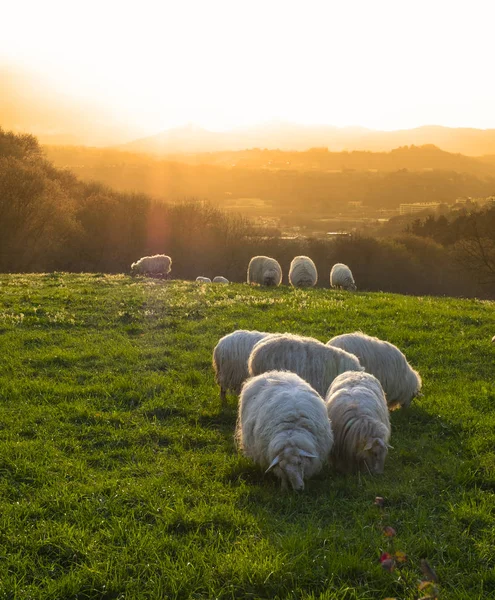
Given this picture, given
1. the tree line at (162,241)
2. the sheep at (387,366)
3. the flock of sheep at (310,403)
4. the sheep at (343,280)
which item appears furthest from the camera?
the tree line at (162,241)

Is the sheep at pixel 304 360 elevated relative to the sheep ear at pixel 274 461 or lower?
elevated

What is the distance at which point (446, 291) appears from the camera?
50.5 meters

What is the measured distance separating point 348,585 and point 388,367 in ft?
15.5

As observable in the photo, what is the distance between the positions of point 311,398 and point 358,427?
0.61m

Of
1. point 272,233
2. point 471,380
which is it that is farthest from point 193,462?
point 272,233

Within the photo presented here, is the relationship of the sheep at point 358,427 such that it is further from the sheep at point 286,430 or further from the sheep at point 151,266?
the sheep at point 151,266

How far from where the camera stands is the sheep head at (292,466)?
553 centimetres

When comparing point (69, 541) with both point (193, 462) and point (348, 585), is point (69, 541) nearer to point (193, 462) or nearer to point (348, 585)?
point (193, 462)

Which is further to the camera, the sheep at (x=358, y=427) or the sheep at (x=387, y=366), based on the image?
the sheep at (x=387, y=366)

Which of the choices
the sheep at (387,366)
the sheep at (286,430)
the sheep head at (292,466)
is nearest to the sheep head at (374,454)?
the sheep at (286,430)

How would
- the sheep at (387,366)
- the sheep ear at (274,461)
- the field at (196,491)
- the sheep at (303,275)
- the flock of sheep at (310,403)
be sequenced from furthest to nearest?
1. the sheep at (303,275)
2. the sheep at (387,366)
3. the flock of sheep at (310,403)
4. the sheep ear at (274,461)
5. the field at (196,491)

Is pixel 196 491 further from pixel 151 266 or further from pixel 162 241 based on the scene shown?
pixel 162 241

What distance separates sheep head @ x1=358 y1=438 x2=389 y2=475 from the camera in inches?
237

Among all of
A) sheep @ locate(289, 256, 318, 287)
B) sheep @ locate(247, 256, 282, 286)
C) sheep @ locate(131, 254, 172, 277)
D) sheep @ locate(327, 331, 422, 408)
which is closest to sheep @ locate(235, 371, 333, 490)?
sheep @ locate(327, 331, 422, 408)
